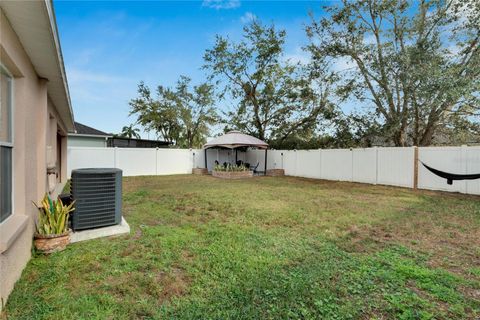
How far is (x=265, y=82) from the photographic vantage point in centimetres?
1875

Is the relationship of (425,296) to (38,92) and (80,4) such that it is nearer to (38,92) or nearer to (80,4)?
(38,92)

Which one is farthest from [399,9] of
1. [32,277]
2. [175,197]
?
[32,277]

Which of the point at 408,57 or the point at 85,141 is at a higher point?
the point at 408,57

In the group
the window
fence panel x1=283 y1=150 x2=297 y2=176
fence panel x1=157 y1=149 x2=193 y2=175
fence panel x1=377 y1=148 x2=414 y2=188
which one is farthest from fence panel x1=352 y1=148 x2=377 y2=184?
the window

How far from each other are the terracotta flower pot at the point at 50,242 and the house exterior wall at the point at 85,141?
15854 mm

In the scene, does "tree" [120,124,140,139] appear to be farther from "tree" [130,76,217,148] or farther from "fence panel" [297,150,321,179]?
"fence panel" [297,150,321,179]

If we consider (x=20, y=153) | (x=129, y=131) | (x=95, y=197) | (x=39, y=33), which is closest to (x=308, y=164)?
(x=95, y=197)

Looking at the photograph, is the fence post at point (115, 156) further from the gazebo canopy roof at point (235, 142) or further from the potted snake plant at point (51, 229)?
the potted snake plant at point (51, 229)

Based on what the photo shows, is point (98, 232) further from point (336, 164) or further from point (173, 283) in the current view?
point (336, 164)

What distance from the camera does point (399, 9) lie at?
11867mm

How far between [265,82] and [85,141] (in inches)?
517

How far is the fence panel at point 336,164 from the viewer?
11766 millimetres

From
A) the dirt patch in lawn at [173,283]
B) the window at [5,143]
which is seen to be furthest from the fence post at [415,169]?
the window at [5,143]

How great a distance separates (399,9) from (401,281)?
13.7m
